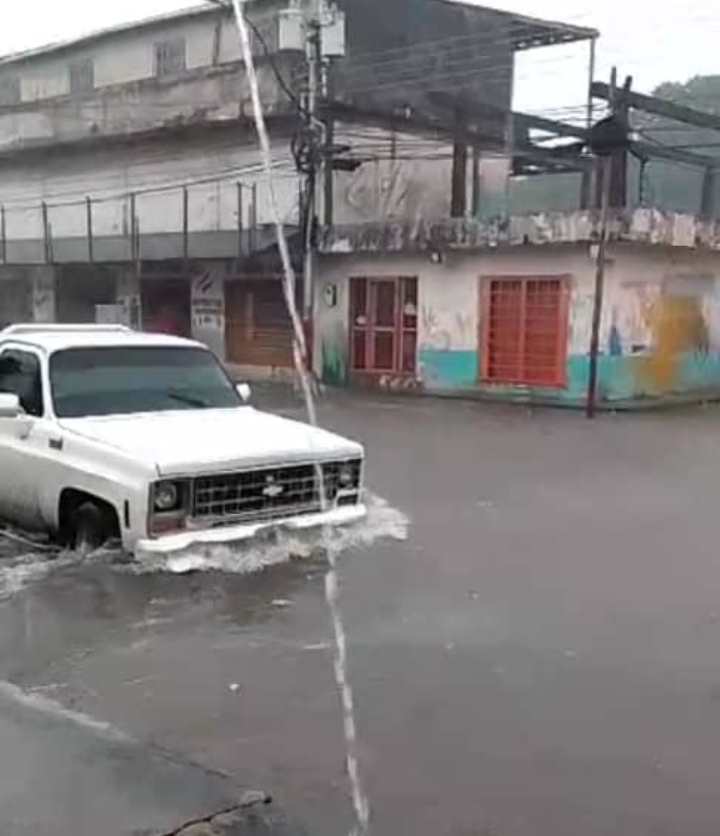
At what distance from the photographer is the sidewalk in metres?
4.00

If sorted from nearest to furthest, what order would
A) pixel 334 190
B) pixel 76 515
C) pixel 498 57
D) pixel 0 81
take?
pixel 76 515
pixel 334 190
pixel 498 57
pixel 0 81

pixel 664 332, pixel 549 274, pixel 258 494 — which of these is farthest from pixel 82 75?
pixel 258 494

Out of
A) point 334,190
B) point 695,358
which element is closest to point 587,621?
point 695,358

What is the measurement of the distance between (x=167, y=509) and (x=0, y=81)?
34124mm

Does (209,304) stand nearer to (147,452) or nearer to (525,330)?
(525,330)

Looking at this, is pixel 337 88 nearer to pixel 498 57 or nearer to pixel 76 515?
pixel 498 57

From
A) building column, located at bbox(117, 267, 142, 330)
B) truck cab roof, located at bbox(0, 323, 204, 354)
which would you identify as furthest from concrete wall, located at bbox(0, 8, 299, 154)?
truck cab roof, located at bbox(0, 323, 204, 354)

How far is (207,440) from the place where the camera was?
7.98 m

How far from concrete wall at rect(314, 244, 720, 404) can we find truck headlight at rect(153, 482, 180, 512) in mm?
13235

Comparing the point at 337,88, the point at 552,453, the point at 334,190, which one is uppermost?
the point at 337,88

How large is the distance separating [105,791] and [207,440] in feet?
12.8

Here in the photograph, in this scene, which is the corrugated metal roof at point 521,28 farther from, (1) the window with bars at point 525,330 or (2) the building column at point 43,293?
(1) the window with bars at point 525,330

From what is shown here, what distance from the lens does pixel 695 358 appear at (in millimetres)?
21516

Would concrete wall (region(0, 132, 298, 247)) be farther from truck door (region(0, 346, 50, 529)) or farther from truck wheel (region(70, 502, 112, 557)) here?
truck wheel (region(70, 502, 112, 557))
